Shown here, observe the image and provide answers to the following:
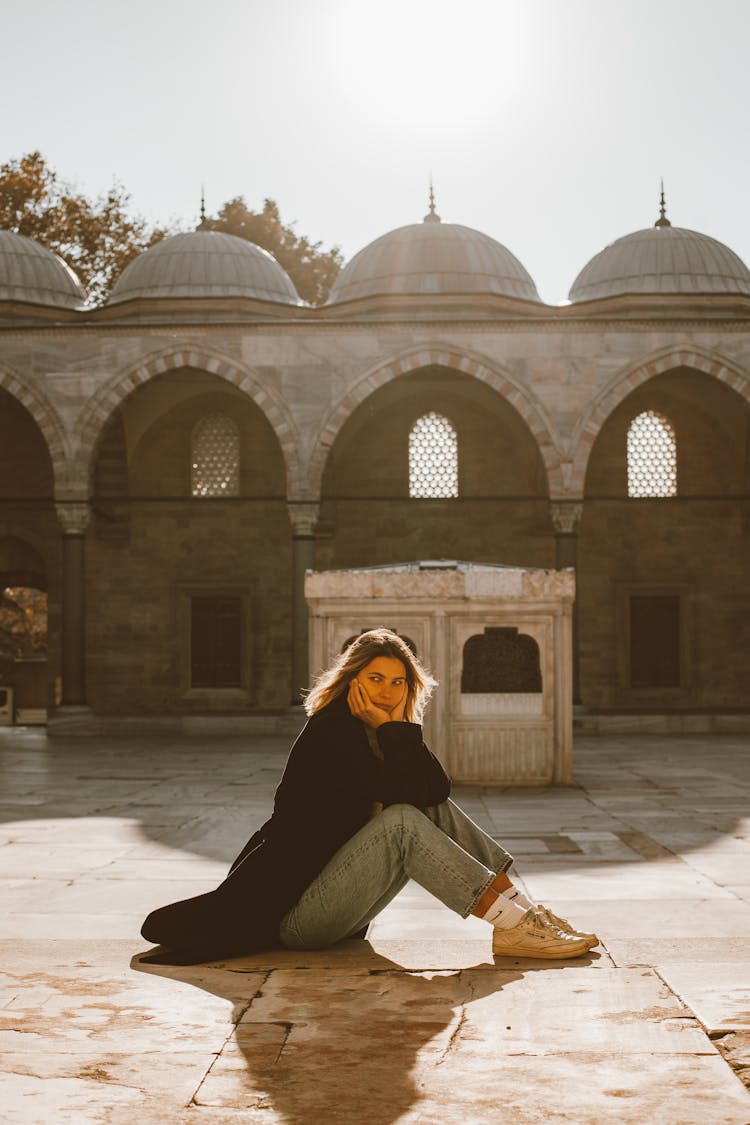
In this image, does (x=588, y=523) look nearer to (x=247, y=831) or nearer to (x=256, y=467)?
(x=256, y=467)

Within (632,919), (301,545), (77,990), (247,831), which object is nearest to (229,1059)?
(77,990)

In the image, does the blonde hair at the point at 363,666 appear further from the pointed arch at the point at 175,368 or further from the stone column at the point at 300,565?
the pointed arch at the point at 175,368

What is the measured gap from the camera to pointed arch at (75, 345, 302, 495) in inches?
736

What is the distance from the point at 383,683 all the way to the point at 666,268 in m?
19.6

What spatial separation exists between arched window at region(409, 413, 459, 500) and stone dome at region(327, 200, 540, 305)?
84.4 inches

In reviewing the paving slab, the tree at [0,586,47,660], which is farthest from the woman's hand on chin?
the tree at [0,586,47,660]

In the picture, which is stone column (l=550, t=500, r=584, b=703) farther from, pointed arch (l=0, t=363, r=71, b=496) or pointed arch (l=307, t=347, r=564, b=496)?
pointed arch (l=0, t=363, r=71, b=496)

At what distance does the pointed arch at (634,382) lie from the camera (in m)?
18.5

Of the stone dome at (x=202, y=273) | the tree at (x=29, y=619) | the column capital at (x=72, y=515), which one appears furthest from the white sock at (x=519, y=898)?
the tree at (x=29, y=619)

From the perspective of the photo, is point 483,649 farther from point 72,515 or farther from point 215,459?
point 215,459

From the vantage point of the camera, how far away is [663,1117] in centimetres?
253

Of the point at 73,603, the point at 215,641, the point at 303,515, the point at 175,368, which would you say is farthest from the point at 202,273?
the point at 73,603

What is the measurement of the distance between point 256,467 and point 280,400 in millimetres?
3346

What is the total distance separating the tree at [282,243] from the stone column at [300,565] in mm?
11487
